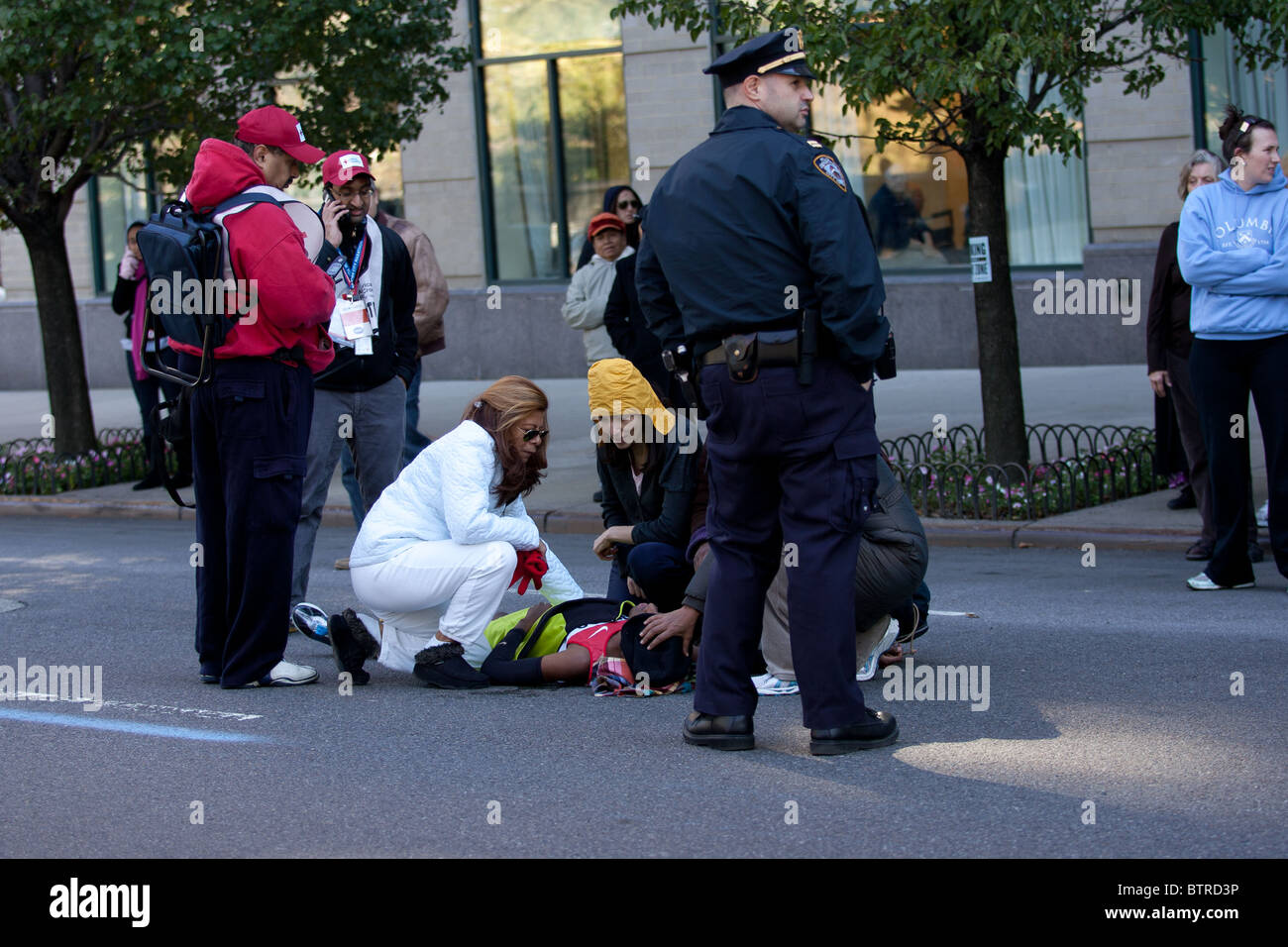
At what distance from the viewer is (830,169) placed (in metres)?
4.93

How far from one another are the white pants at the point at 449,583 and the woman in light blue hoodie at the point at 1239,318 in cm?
332

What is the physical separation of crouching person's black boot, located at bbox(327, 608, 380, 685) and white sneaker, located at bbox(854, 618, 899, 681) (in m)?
1.83

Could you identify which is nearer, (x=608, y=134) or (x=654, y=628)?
(x=654, y=628)

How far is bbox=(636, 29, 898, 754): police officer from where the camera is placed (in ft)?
16.0

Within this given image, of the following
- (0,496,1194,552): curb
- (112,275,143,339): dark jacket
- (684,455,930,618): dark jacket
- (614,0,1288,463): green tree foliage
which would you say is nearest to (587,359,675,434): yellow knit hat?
(684,455,930,618): dark jacket

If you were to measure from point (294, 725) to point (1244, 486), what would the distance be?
4.27m

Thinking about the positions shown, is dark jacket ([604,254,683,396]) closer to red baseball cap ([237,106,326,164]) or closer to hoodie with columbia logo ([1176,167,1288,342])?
hoodie with columbia logo ([1176,167,1288,342])

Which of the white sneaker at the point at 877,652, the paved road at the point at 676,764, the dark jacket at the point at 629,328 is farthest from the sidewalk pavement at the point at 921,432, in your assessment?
the white sneaker at the point at 877,652

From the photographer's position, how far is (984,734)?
5395 millimetres

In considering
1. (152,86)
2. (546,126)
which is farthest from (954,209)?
(152,86)

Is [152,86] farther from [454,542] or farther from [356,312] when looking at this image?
[454,542]

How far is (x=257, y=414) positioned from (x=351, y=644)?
2.99ft

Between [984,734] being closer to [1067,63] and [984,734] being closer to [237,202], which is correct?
[237,202]
